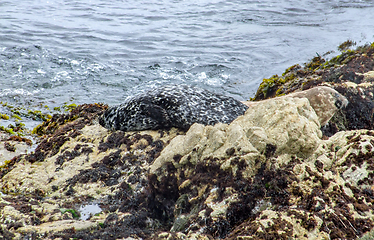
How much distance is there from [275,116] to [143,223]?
1796 mm

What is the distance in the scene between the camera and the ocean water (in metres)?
8.74

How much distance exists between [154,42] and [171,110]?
8.25 metres

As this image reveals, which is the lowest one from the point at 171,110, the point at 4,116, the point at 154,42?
the point at 4,116

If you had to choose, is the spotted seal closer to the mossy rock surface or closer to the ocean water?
the mossy rock surface

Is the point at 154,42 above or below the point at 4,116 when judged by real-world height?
above

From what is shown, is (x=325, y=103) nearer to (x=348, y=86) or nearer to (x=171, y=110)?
(x=348, y=86)

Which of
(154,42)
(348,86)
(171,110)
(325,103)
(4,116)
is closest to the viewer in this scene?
(325,103)

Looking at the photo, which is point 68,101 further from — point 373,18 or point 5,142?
point 373,18

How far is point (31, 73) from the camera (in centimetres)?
898

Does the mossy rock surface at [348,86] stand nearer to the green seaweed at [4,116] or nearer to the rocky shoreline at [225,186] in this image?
the rocky shoreline at [225,186]

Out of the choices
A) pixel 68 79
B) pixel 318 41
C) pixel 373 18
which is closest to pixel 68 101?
pixel 68 79

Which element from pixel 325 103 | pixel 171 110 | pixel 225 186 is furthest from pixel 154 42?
pixel 225 186

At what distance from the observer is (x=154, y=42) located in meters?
12.6

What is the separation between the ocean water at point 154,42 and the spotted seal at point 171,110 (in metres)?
2.79
